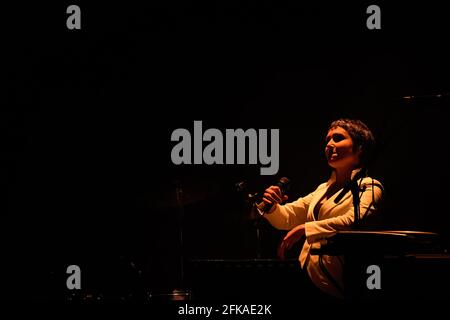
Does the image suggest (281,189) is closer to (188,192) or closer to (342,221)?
(342,221)

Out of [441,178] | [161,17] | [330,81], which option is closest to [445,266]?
[441,178]

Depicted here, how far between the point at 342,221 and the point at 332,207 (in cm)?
19

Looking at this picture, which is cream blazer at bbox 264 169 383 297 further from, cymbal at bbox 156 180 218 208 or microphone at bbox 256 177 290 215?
cymbal at bbox 156 180 218 208

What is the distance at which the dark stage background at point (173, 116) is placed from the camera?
389 cm

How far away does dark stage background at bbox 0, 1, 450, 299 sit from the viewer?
3887mm

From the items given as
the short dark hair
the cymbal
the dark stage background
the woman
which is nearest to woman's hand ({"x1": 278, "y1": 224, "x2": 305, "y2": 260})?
the woman

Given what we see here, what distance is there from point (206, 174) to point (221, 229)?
1.54ft

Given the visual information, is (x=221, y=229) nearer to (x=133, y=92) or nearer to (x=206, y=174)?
(x=206, y=174)

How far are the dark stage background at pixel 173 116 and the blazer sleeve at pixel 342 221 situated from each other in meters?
1.00

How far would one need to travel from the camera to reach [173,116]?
14.6 ft

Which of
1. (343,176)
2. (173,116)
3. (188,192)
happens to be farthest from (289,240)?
(173,116)

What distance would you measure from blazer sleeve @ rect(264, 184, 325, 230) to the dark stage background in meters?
0.66

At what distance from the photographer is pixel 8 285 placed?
404 cm

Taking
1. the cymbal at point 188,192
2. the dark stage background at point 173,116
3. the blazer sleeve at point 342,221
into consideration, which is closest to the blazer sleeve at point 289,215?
the blazer sleeve at point 342,221
